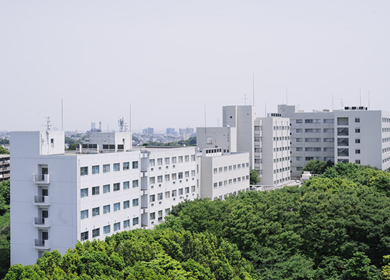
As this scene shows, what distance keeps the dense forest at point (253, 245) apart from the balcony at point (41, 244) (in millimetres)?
12446

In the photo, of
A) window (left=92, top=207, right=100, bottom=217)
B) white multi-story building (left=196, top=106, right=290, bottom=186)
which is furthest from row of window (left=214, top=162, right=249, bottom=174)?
window (left=92, top=207, right=100, bottom=217)

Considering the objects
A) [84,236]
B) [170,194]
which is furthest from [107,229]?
[170,194]

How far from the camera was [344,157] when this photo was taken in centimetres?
11062

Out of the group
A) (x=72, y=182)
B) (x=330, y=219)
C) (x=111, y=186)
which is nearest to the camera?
(x=330, y=219)

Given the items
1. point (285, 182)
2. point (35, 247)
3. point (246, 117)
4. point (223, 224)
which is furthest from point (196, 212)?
point (285, 182)

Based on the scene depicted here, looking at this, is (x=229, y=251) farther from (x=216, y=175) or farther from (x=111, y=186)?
(x=216, y=175)

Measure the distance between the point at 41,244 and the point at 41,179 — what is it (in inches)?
270

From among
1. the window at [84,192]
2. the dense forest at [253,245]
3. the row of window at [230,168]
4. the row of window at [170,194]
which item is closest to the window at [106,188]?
the window at [84,192]

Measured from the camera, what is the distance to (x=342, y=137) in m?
111

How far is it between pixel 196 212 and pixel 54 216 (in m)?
15.4

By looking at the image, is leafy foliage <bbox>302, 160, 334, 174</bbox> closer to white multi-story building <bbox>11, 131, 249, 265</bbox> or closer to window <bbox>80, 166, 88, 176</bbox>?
white multi-story building <bbox>11, 131, 249, 265</bbox>

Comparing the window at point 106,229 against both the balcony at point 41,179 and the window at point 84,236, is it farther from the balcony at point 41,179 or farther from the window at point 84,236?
the balcony at point 41,179

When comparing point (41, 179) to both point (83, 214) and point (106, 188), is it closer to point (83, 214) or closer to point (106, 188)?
point (83, 214)

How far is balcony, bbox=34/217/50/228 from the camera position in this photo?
2041 inches
